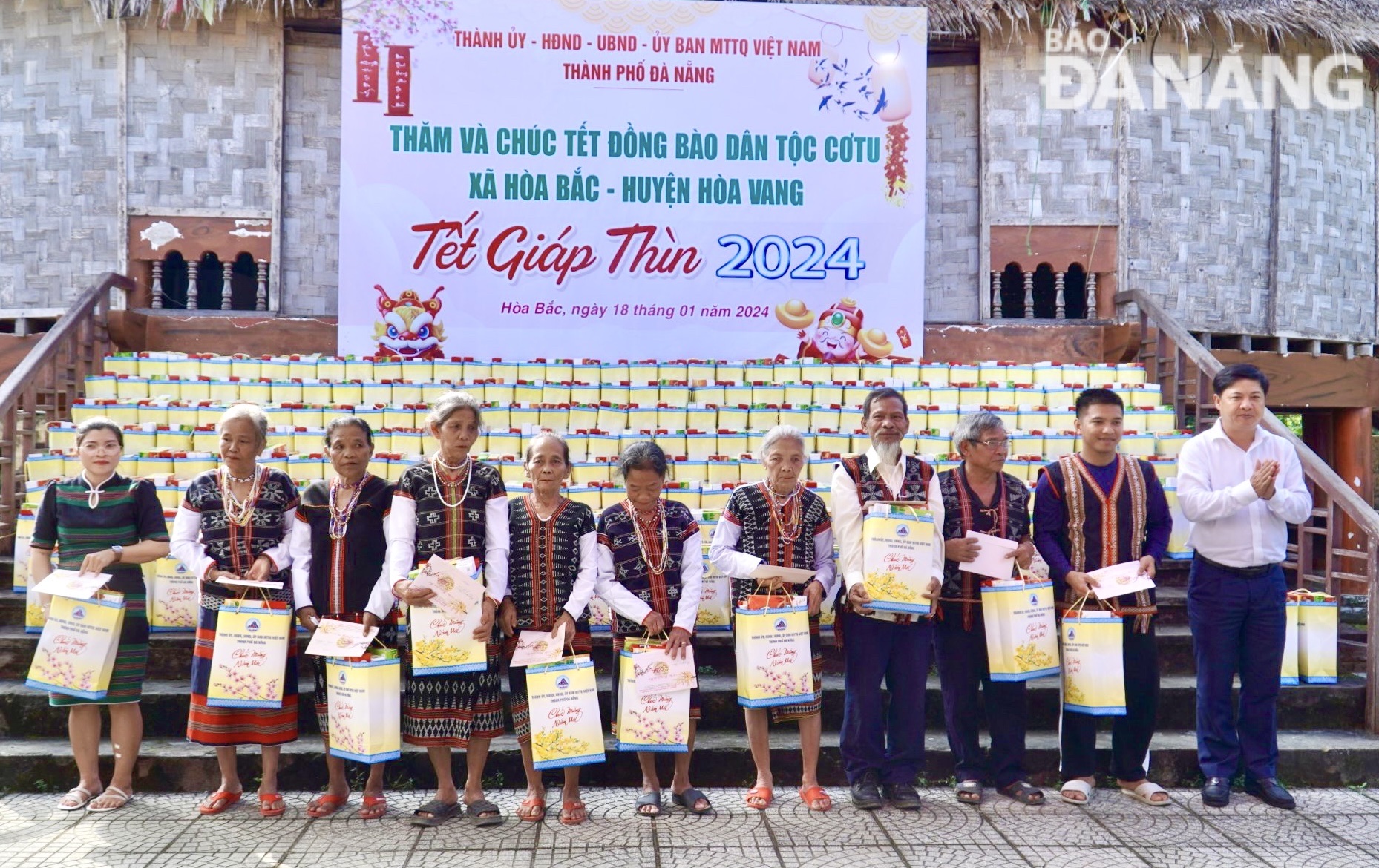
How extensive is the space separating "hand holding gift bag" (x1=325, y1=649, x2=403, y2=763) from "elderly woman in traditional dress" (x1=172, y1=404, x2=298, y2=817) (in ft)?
0.94

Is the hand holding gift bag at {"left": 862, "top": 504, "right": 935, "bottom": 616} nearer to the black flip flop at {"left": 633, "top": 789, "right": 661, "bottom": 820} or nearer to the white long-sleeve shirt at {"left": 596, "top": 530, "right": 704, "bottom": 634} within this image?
the white long-sleeve shirt at {"left": 596, "top": 530, "right": 704, "bottom": 634}

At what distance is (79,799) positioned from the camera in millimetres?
4098

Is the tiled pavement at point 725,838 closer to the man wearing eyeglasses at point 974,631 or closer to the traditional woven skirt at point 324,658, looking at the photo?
the man wearing eyeglasses at point 974,631

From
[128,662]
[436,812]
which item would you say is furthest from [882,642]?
[128,662]

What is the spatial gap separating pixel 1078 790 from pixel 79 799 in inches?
156

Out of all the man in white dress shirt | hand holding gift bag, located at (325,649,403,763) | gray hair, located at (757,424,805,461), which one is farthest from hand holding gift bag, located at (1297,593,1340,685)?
hand holding gift bag, located at (325,649,403,763)

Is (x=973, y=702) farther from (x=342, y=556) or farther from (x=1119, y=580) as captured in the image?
(x=342, y=556)

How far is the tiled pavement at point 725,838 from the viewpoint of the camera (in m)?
3.59

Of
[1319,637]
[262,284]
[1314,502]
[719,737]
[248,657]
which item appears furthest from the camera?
[262,284]

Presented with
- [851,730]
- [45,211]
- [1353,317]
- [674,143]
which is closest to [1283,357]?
[1353,317]

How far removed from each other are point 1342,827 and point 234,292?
8.62 m

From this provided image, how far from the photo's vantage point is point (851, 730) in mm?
4137

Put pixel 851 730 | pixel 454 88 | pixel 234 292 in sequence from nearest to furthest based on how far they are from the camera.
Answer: pixel 851 730 → pixel 454 88 → pixel 234 292

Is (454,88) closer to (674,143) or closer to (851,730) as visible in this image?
(674,143)
